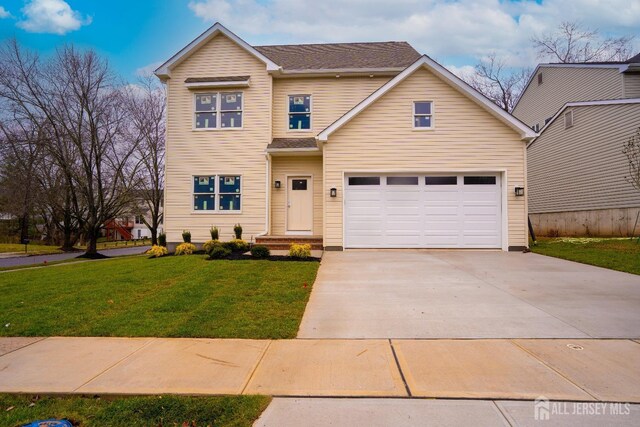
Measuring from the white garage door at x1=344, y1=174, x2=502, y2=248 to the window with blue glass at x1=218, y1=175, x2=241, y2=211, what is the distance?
4425mm

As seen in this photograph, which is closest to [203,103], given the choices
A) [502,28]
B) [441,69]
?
[441,69]

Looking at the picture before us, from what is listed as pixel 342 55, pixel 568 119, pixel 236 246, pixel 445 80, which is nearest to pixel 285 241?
pixel 236 246

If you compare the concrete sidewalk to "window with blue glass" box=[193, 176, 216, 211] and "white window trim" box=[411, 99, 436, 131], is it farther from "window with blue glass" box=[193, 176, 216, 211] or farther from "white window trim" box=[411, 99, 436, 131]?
"window with blue glass" box=[193, 176, 216, 211]

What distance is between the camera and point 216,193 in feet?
47.4

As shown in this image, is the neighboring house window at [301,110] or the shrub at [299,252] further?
the neighboring house window at [301,110]

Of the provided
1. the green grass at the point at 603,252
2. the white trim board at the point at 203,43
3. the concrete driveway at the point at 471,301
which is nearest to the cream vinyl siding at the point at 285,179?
the white trim board at the point at 203,43

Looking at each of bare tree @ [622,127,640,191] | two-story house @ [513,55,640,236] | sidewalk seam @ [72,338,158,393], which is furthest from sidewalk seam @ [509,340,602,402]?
two-story house @ [513,55,640,236]

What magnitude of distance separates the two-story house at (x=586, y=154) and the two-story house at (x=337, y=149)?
649 cm

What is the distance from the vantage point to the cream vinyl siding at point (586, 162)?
15.2 meters

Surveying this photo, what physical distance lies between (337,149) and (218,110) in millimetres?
5285

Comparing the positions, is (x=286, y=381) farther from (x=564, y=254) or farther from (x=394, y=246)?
(x=564, y=254)

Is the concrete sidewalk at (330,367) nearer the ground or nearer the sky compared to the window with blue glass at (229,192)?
nearer the ground

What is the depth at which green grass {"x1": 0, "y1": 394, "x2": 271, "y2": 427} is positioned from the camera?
9.63 ft

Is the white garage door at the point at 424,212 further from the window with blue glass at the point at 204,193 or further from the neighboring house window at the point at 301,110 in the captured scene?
the window with blue glass at the point at 204,193
